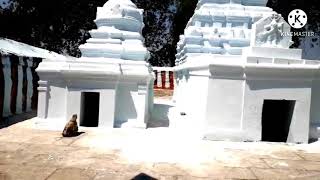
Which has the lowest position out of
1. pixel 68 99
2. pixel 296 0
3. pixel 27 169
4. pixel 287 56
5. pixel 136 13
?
pixel 27 169

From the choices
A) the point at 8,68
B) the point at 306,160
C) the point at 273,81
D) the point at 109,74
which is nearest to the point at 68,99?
the point at 109,74

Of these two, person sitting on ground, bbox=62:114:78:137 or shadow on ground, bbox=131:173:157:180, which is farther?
person sitting on ground, bbox=62:114:78:137

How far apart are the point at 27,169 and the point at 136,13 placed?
832 centimetres

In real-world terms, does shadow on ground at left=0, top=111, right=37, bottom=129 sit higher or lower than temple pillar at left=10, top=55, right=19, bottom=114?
lower

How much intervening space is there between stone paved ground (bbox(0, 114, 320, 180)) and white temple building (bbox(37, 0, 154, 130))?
991mm

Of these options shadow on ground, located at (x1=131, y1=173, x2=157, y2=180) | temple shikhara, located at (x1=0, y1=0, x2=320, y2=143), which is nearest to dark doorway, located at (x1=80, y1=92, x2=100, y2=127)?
temple shikhara, located at (x1=0, y1=0, x2=320, y2=143)

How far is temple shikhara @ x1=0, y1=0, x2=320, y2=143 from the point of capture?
1010cm

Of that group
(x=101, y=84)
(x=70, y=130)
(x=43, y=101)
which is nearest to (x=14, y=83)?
(x=43, y=101)

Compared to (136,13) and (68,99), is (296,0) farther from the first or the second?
(68,99)

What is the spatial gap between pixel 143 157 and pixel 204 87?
3464 millimetres

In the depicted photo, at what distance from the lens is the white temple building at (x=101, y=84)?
1127 cm

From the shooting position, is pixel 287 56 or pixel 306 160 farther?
pixel 287 56

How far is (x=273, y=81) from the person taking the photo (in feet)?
33.3

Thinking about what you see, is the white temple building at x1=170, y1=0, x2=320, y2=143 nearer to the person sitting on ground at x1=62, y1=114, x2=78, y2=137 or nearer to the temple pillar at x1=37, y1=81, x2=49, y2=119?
the person sitting on ground at x1=62, y1=114, x2=78, y2=137
